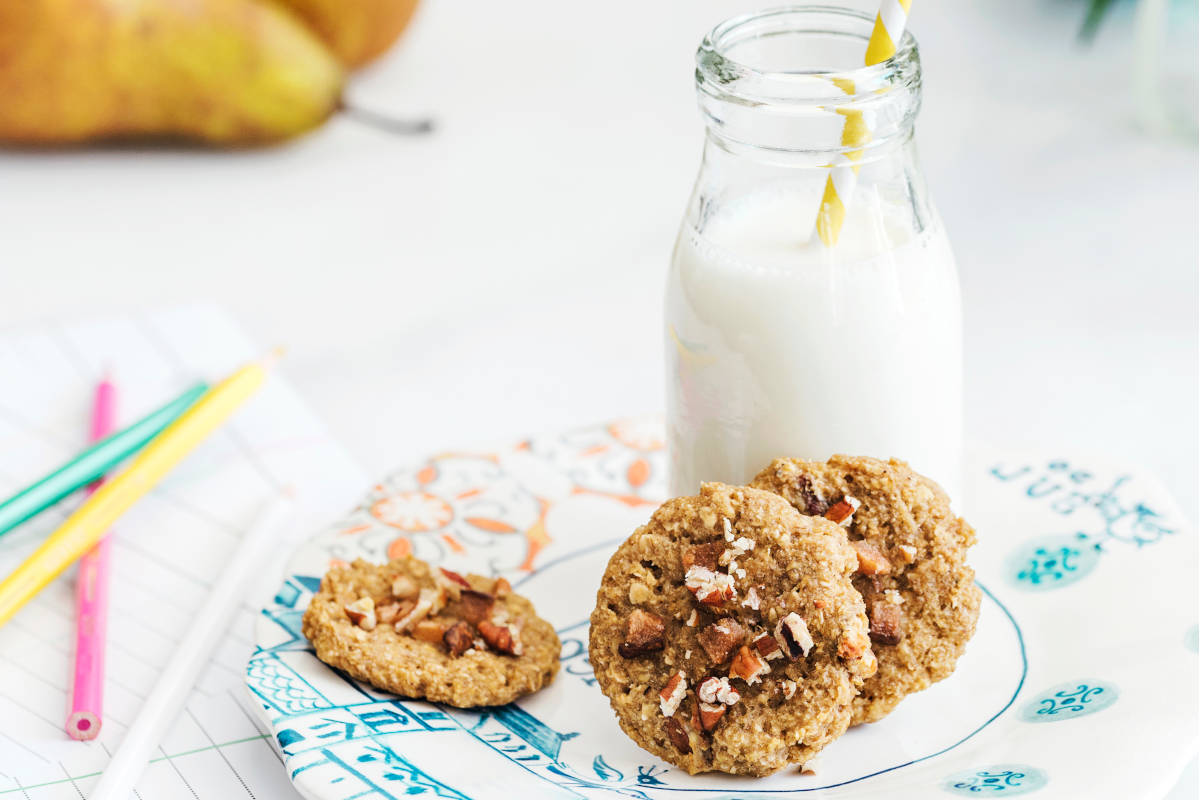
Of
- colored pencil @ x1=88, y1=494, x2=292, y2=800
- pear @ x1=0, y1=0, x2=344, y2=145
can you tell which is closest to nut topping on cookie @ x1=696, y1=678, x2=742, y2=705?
colored pencil @ x1=88, y1=494, x2=292, y2=800

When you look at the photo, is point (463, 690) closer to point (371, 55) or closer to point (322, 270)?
point (322, 270)

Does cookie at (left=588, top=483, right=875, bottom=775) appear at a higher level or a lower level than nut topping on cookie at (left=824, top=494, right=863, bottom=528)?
lower

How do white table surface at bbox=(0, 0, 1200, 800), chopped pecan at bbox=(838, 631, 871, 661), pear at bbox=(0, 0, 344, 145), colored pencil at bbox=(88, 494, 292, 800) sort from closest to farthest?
chopped pecan at bbox=(838, 631, 871, 661)
colored pencil at bbox=(88, 494, 292, 800)
white table surface at bbox=(0, 0, 1200, 800)
pear at bbox=(0, 0, 344, 145)

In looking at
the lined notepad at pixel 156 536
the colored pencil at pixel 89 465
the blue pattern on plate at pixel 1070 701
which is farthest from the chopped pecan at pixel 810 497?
the colored pencil at pixel 89 465

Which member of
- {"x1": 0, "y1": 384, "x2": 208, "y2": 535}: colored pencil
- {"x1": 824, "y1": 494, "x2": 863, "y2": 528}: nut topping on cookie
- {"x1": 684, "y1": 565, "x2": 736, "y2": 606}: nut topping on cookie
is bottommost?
{"x1": 0, "y1": 384, "x2": 208, "y2": 535}: colored pencil

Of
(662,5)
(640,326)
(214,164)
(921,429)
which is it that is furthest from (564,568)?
(662,5)

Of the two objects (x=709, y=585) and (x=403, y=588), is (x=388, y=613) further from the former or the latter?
(x=709, y=585)

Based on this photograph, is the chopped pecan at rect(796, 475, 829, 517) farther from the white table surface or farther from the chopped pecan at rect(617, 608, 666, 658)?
the white table surface

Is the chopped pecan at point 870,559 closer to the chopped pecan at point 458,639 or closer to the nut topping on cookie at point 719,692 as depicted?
the nut topping on cookie at point 719,692
